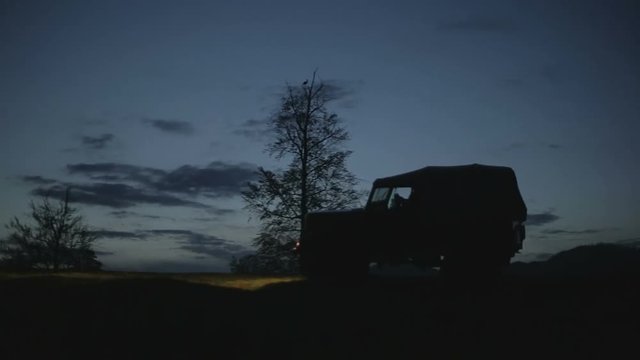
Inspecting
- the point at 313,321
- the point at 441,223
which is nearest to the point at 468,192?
the point at 441,223

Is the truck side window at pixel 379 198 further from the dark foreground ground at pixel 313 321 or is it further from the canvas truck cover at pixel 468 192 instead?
the dark foreground ground at pixel 313 321

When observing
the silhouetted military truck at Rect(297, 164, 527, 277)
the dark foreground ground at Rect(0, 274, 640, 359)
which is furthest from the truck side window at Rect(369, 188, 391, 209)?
the dark foreground ground at Rect(0, 274, 640, 359)

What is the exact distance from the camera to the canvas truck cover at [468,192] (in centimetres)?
1138

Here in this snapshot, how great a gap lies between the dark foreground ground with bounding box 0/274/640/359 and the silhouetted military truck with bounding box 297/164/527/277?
1.16m

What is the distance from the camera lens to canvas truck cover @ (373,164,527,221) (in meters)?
11.4

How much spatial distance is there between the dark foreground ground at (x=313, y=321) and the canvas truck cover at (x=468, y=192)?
1.80 metres

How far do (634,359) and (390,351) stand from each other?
8.51 ft

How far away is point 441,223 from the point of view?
37.1 ft

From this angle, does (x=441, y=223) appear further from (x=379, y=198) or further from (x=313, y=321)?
(x=313, y=321)

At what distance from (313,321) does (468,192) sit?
5.30 metres

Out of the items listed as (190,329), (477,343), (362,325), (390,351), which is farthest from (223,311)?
(477,343)

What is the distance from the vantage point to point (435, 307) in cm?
860

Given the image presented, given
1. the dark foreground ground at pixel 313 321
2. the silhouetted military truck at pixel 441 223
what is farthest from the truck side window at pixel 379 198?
the dark foreground ground at pixel 313 321

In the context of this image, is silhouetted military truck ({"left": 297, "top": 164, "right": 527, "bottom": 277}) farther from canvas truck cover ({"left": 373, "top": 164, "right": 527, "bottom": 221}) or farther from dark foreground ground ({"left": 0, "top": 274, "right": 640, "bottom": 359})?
dark foreground ground ({"left": 0, "top": 274, "right": 640, "bottom": 359})
